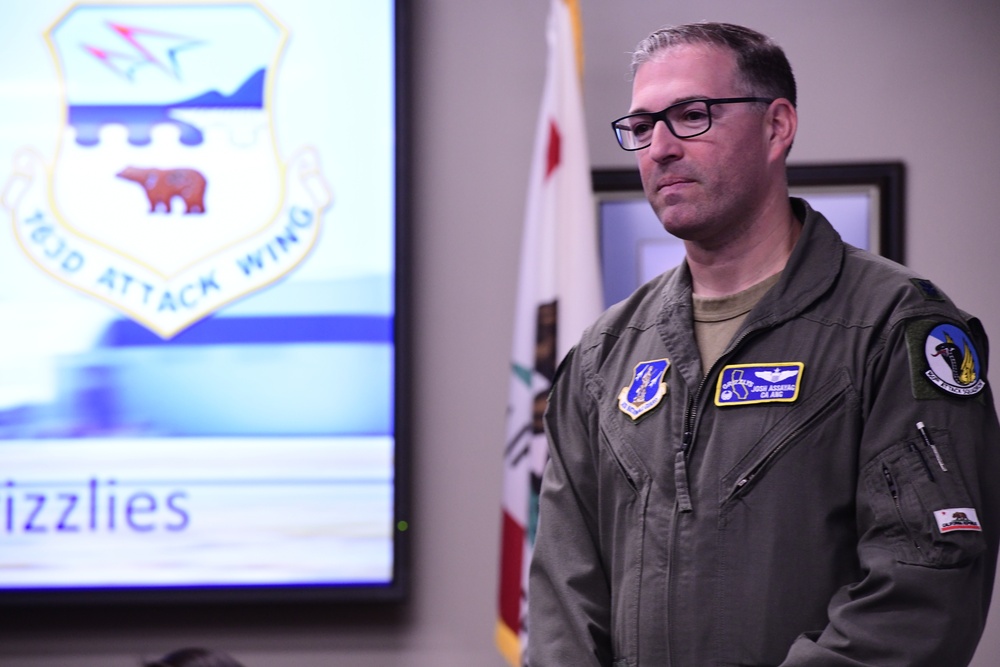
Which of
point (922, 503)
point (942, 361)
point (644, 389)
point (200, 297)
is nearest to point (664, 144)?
point (644, 389)

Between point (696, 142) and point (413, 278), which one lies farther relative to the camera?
point (413, 278)

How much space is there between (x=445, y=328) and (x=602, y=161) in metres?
0.62

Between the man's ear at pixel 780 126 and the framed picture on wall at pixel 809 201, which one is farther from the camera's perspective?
the framed picture on wall at pixel 809 201

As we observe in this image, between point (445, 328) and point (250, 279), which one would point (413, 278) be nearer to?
point (445, 328)

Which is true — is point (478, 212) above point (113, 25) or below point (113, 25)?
below

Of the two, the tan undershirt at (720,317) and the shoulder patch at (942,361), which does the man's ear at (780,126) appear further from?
the shoulder patch at (942,361)

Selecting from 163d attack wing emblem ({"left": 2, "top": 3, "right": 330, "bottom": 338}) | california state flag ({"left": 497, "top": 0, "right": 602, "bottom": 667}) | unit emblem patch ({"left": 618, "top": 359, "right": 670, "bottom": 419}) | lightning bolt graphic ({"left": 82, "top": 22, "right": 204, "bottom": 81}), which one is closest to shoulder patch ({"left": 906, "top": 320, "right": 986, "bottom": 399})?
unit emblem patch ({"left": 618, "top": 359, "right": 670, "bottom": 419})

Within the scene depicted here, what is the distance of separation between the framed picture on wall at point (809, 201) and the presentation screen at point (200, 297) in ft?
1.91

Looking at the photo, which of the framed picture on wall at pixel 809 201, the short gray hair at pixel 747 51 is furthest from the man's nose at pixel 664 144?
the framed picture on wall at pixel 809 201

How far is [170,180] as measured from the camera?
264cm

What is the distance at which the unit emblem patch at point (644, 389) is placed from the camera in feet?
4.34

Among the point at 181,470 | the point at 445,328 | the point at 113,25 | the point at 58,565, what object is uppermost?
the point at 113,25

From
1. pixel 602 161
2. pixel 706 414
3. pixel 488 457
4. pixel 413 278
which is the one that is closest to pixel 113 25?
pixel 413 278

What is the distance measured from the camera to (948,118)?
106 inches
